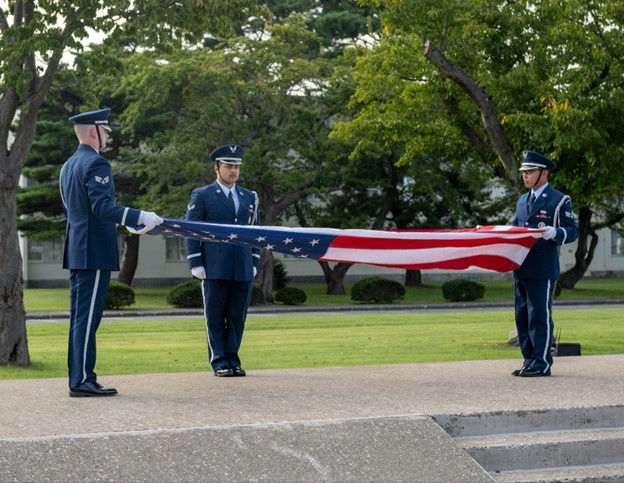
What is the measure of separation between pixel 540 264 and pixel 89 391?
14.0ft

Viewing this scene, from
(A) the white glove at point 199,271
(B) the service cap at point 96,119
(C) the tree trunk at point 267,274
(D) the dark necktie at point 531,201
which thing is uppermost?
(B) the service cap at point 96,119

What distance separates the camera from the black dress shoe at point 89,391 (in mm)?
9078

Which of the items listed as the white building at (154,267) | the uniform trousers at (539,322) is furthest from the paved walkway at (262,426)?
the white building at (154,267)

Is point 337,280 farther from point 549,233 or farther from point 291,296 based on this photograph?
point 549,233

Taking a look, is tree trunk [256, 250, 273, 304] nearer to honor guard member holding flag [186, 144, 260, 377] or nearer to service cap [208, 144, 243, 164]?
honor guard member holding flag [186, 144, 260, 377]

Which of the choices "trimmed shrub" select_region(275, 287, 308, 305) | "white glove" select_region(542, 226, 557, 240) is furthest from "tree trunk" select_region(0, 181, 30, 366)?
"trimmed shrub" select_region(275, 287, 308, 305)

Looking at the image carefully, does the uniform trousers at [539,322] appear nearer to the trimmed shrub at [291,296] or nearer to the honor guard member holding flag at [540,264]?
the honor guard member holding flag at [540,264]

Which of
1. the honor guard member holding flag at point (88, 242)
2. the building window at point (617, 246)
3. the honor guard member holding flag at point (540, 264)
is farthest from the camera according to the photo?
the building window at point (617, 246)

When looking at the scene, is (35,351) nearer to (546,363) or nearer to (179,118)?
(546,363)

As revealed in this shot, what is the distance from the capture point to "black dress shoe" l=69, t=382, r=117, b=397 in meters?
9.08

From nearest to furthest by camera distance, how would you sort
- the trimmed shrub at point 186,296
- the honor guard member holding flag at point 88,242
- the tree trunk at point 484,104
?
1. the honor guard member holding flag at point 88,242
2. the tree trunk at point 484,104
3. the trimmed shrub at point 186,296

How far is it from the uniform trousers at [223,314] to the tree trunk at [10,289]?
16.2 ft

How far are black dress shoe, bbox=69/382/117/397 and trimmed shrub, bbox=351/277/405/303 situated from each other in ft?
109

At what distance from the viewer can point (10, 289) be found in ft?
49.1
